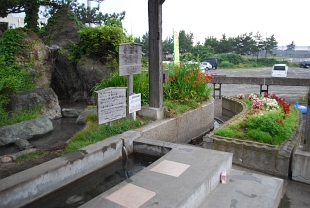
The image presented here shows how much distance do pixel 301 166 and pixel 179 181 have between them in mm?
2378

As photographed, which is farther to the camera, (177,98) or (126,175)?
(177,98)

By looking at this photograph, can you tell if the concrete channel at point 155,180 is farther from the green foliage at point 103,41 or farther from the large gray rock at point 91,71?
the green foliage at point 103,41

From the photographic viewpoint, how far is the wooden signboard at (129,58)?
18.3 feet

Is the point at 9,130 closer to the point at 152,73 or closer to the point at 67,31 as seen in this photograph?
the point at 152,73

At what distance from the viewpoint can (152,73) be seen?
625cm

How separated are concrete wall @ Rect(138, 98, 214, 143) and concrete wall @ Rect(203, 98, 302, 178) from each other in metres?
0.97

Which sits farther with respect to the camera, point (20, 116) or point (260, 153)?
point (20, 116)

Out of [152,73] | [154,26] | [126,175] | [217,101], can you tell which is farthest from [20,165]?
[217,101]

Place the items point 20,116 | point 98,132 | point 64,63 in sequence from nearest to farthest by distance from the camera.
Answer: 1. point 98,132
2. point 20,116
3. point 64,63

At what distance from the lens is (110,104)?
528 cm

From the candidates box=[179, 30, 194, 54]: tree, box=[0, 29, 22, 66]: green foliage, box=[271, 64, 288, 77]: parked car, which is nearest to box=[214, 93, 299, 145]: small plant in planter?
box=[0, 29, 22, 66]: green foliage

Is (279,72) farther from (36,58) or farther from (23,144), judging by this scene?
(23,144)

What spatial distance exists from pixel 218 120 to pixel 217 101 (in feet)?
11.8

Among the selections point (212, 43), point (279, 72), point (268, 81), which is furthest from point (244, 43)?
point (268, 81)
